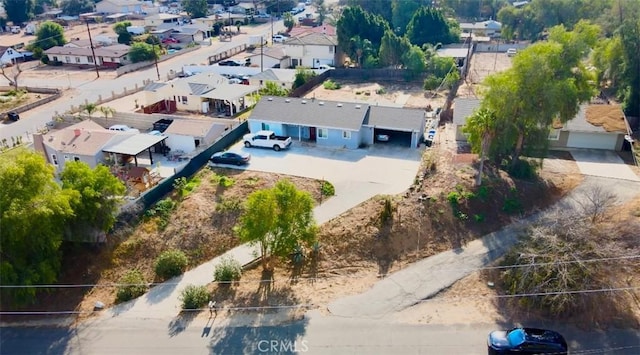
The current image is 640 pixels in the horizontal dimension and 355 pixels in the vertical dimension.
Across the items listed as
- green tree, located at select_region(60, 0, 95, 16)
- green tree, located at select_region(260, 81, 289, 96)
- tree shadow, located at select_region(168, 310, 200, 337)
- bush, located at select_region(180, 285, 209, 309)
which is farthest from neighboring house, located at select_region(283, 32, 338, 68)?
green tree, located at select_region(60, 0, 95, 16)

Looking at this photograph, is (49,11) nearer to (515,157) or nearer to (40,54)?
(40,54)

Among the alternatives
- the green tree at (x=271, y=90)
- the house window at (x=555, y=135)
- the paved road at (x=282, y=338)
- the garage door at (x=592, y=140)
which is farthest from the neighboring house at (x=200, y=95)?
the garage door at (x=592, y=140)

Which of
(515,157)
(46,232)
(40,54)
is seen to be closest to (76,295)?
(46,232)

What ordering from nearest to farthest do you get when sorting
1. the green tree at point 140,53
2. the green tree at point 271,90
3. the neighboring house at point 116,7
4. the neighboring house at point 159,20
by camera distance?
the green tree at point 271,90
the green tree at point 140,53
the neighboring house at point 159,20
the neighboring house at point 116,7

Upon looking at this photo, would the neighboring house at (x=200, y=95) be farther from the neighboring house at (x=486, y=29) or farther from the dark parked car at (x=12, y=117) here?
the neighboring house at (x=486, y=29)

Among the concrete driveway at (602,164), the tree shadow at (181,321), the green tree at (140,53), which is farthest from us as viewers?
the green tree at (140,53)

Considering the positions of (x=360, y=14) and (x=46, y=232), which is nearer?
(x=46, y=232)
